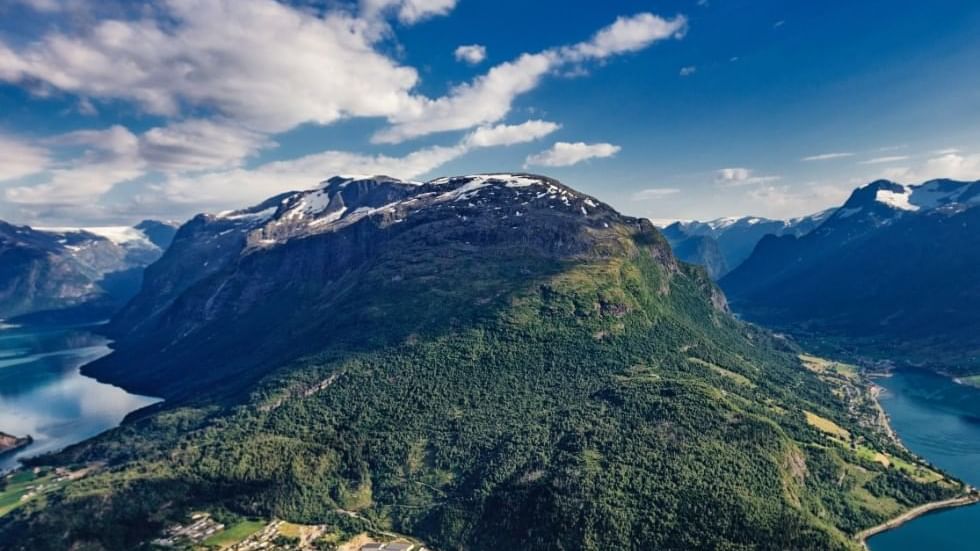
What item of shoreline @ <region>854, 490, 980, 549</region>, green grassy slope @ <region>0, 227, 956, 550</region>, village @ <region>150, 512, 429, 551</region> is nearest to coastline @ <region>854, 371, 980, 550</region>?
shoreline @ <region>854, 490, 980, 549</region>

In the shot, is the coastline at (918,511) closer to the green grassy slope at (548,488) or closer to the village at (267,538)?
the green grassy slope at (548,488)

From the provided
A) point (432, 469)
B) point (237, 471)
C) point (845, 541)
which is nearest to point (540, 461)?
point (432, 469)

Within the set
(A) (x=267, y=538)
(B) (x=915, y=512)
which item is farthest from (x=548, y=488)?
(B) (x=915, y=512)

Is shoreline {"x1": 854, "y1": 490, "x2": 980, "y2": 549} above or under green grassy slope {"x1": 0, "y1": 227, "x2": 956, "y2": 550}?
under

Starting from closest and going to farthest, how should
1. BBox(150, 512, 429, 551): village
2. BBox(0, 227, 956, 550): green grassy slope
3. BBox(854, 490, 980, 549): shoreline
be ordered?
BBox(0, 227, 956, 550): green grassy slope → BBox(150, 512, 429, 551): village → BBox(854, 490, 980, 549): shoreline

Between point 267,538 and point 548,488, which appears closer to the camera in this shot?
point 267,538

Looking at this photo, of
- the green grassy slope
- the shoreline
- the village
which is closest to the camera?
the green grassy slope

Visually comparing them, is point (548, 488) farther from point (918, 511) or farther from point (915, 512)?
point (918, 511)

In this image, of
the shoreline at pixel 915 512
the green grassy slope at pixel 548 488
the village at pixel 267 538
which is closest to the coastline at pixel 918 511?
the shoreline at pixel 915 512

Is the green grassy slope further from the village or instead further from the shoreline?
the village
